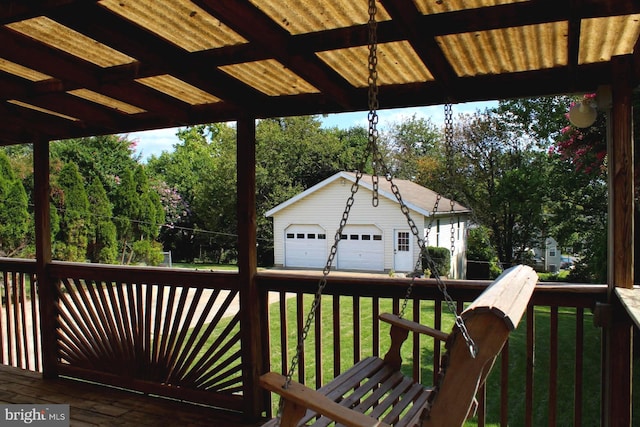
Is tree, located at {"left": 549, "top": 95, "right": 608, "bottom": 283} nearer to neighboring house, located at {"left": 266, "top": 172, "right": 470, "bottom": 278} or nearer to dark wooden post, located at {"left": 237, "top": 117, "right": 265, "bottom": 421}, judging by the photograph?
neighboring house, located at {"left": 266, "top": 172, "right": 470, "bottom": 278}

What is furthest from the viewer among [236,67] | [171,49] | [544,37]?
[236,67]

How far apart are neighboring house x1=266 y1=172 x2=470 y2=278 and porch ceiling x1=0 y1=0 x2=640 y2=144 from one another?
9417 mm

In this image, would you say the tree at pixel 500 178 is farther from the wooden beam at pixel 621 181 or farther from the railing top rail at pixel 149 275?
the wooden beam at pixel 621 181

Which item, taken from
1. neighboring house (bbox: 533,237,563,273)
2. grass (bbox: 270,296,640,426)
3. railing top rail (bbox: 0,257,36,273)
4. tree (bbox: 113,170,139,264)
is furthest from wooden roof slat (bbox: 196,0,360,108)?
neighboring house (bbox: 533,237,563,273)

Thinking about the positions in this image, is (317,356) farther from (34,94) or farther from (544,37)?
(34,94)

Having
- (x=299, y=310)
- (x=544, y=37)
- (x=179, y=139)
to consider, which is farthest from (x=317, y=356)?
(x=179, y=139)

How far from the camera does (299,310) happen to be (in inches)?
110

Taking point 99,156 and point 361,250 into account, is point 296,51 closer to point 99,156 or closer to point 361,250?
point 361,250

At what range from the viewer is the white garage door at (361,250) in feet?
41.0

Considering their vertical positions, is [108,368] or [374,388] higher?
[374,388]

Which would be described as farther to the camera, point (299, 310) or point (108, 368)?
point (108, 368)

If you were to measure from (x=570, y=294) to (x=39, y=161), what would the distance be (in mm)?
3708

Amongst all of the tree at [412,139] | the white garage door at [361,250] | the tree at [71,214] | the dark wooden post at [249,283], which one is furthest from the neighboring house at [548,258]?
the dark wooden post at [249,283]

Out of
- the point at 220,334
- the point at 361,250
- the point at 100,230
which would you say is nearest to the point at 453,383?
the point at 220,334
